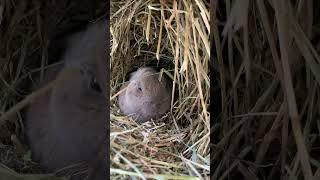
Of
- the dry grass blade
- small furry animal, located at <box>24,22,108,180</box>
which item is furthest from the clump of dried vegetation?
small furry animal, located at <box>24,22,108,180</box>

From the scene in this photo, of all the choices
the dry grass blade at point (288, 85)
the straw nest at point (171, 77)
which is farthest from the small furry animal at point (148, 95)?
the dry grass blade at point (288, 85)

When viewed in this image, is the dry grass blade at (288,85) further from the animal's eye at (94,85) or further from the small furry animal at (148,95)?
the animal's eye at (94,85)

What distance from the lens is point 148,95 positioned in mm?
792

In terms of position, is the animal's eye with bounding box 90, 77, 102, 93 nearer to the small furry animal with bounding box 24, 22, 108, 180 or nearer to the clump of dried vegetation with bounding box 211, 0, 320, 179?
the small furry animal with bounding box 24, 22, 108, 180

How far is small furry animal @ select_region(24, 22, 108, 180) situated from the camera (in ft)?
2.55

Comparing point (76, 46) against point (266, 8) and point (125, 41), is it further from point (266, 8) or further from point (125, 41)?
point (266, 8)

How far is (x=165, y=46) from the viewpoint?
2.54 feet

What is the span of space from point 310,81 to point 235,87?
0.12m

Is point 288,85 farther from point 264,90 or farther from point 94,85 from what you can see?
point 94,85

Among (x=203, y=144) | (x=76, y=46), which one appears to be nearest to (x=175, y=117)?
(x=203, y=144)

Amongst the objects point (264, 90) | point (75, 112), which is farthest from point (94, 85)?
point (264, 90)

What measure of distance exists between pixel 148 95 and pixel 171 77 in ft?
0.16

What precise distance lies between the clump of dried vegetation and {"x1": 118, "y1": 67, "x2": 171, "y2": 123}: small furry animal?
0.29 feet

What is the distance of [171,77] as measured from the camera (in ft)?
2.58
